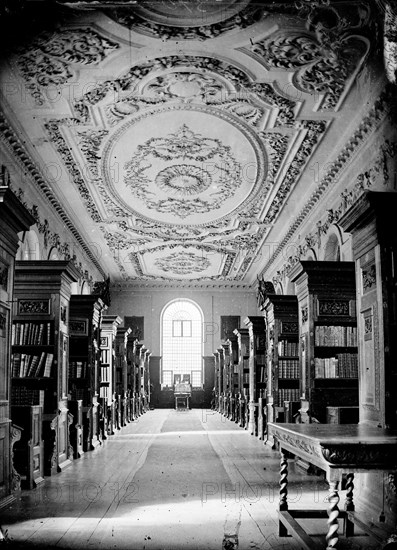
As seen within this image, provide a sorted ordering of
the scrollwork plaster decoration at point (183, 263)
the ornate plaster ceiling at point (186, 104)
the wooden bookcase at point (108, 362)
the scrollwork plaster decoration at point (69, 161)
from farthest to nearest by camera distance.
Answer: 1. the scrollwork plaster decoration at point (183, 263)
2. the wooden bookcase at point (108, 362)
3. the scrollwork plaster decoration at point (69, 161)
4. the ornate plaster ceiling at point (186, 104)

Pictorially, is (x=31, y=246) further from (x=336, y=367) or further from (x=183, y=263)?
(x=183, y=263)

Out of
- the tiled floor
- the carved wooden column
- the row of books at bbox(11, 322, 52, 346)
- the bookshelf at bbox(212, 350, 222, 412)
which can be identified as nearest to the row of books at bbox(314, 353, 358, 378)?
the tiled floor

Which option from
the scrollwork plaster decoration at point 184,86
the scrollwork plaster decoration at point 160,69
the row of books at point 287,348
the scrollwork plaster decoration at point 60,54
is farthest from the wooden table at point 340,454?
the row of books at point 287,348

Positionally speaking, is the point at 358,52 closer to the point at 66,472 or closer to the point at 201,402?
the point at 66,472

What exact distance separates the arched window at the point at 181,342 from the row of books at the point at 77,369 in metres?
14.0

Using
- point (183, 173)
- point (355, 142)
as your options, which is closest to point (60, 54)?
point (183, 173)

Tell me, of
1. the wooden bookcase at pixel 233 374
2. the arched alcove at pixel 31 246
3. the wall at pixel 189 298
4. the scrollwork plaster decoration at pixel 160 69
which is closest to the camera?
the scrollwork plaster decoration at pixel 160 69

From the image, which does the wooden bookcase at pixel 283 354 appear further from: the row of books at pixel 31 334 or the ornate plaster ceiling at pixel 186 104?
the row of books at pixel 31 334

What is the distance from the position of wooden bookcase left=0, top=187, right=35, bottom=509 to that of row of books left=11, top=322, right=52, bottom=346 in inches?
86.1

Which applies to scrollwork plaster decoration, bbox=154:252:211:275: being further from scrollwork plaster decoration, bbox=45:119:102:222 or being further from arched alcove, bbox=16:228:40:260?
arched alcove, bbox=16:228:40:260

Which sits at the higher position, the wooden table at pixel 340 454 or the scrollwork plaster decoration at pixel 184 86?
the scrollwork plaster decoration at pixel 184 86

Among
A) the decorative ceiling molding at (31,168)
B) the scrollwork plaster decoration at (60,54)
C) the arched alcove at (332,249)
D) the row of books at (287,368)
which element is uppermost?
the scrollwork plaster decoration at (60,54)

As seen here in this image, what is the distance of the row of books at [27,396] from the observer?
7504 mm

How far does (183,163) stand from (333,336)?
4721 mm
